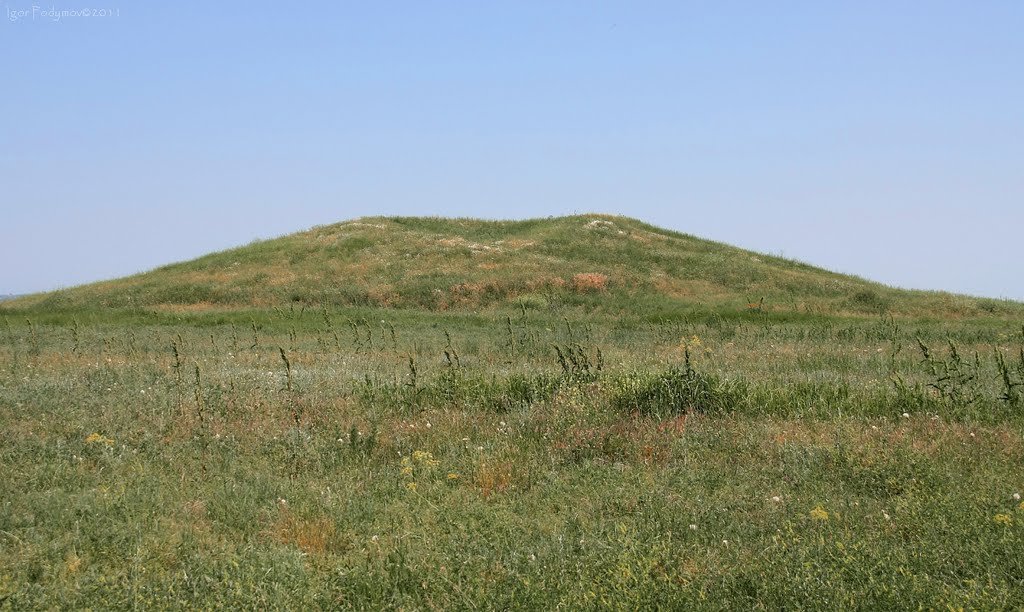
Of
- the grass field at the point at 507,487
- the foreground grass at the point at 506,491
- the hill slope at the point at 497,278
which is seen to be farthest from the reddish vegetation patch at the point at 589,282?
the foreground grass at the point at 506,491

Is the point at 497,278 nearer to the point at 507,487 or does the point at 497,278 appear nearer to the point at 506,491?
the point at 507,487

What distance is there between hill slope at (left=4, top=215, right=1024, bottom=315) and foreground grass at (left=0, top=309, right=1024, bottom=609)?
21.2 metres

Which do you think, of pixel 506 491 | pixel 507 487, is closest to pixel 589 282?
pixel 507 487

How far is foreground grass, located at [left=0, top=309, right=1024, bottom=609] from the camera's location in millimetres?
5461

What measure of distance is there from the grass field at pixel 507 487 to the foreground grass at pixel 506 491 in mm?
32

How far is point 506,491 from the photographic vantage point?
25.5 feet

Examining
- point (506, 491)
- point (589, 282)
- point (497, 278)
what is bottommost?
point (506, 491)

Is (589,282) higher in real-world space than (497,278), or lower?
lower

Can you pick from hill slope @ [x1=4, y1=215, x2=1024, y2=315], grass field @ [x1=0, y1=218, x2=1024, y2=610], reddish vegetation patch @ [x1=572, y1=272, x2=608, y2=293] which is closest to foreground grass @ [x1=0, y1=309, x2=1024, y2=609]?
grass field @ [x1=0, y1=218, x2=1024, y2=610]

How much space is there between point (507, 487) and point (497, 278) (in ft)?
103

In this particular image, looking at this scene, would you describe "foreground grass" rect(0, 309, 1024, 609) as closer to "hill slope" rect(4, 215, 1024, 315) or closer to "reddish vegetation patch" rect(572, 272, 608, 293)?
"hill slope" rect(4, 215, 1024, 315)

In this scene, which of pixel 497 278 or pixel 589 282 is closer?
pixel 589 282

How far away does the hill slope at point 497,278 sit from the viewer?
35.8m

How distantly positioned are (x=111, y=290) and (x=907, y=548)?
42.1 m
